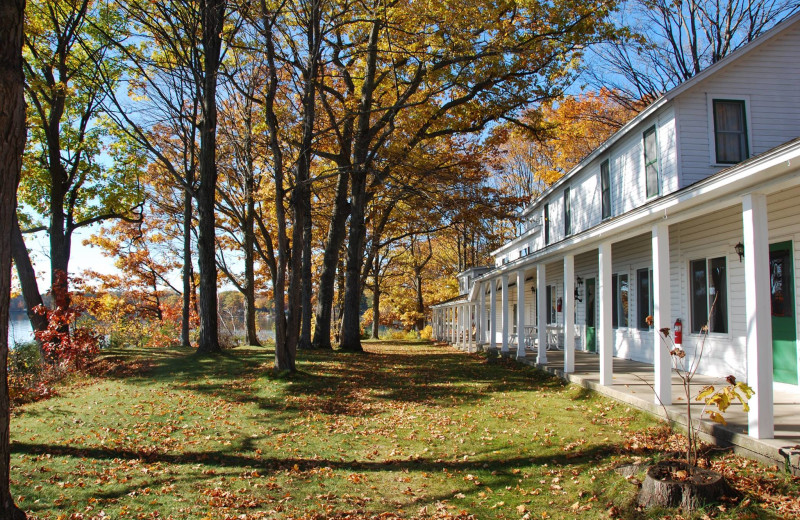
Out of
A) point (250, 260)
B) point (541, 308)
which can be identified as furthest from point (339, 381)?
point (250, 260)

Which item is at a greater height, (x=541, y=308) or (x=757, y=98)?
(x=757, y=98)

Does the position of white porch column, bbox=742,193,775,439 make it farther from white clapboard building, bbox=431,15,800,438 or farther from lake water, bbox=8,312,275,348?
lake water, bbox=8,312,275,348

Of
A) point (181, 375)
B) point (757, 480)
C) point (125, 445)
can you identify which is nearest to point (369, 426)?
point (125, 445)

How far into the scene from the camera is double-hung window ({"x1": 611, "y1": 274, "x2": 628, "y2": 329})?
574 inches

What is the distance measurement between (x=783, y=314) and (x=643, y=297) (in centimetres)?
498

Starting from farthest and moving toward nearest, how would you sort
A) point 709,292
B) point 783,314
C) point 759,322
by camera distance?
point 709,292 < point 783,314 < point 759,322

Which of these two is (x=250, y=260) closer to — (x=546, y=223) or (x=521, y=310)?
(x=546, y=223)

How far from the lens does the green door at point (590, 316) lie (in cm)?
1642

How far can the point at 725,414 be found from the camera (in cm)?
687

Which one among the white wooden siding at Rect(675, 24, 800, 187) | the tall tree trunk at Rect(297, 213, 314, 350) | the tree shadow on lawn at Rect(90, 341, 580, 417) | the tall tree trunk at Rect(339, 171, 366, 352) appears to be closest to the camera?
the tree shadow on lawn at Rect(90, 341, 580, 417)

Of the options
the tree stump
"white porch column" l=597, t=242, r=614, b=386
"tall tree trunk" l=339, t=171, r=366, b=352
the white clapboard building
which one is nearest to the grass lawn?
the tree stump

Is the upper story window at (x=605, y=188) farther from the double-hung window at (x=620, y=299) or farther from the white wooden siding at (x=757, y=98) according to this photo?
the white wooden siding at (x=757, y=98)

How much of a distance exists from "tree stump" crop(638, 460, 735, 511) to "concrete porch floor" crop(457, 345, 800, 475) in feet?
2.82

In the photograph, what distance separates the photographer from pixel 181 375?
12.6 meters
